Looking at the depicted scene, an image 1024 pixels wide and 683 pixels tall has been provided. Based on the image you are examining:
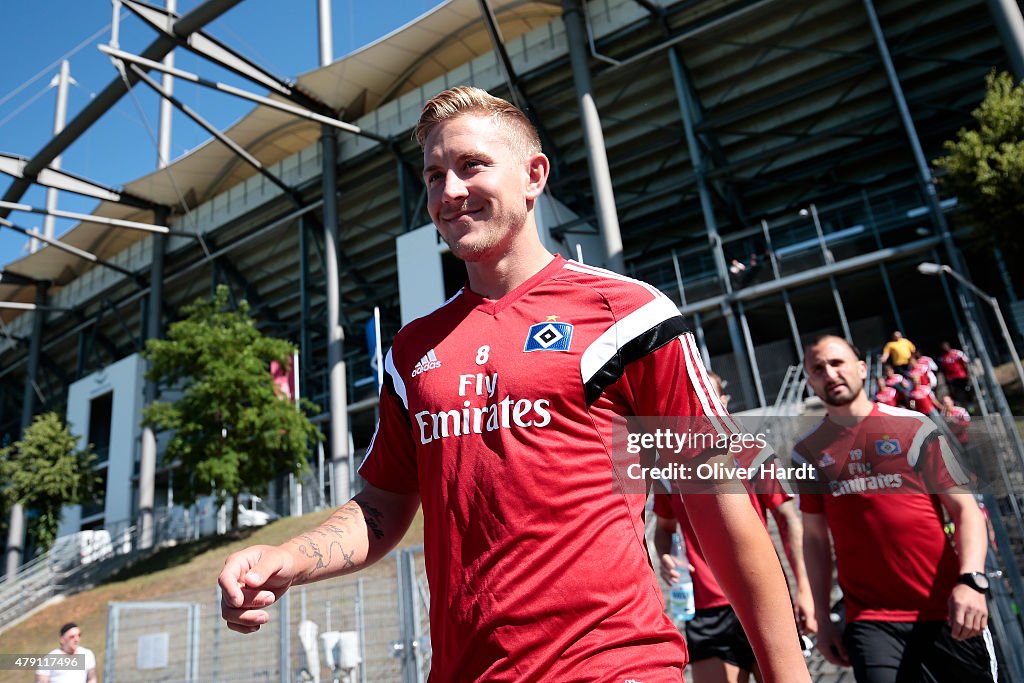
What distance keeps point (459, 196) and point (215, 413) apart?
22397mm

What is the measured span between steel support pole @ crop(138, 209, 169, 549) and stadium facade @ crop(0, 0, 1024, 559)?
0.39ft

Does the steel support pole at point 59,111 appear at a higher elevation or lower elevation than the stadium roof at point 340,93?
higher

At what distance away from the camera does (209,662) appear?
28.2ft

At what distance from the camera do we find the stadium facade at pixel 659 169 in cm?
2155

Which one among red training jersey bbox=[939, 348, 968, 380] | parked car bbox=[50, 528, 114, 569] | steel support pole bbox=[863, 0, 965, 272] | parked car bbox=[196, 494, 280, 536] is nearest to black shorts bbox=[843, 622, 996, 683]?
red training jersey bbox=[939, 348, 968, 380]

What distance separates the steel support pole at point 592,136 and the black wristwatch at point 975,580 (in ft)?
57.6

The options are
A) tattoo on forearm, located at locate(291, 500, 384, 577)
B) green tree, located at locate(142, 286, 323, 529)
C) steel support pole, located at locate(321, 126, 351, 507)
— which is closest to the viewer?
tattoo on forearm, located at locate(291, 500, 384, 577)

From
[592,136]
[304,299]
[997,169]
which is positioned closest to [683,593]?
[997,169]

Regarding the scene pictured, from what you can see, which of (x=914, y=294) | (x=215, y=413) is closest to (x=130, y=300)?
(x=215, y=413)

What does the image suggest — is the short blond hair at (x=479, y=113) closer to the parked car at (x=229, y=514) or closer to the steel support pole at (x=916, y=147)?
the steel support pole at (x=916, y=147)

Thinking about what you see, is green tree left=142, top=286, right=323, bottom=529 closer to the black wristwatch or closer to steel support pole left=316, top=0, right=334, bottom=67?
steel support pole left=316, top=0, right=334, bottom=67

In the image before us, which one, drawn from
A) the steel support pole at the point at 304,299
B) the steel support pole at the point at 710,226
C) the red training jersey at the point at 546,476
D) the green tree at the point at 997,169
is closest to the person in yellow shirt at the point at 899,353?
the green tree at the point at 997,169

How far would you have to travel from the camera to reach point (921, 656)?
3.39m

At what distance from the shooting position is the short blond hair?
1794mm
